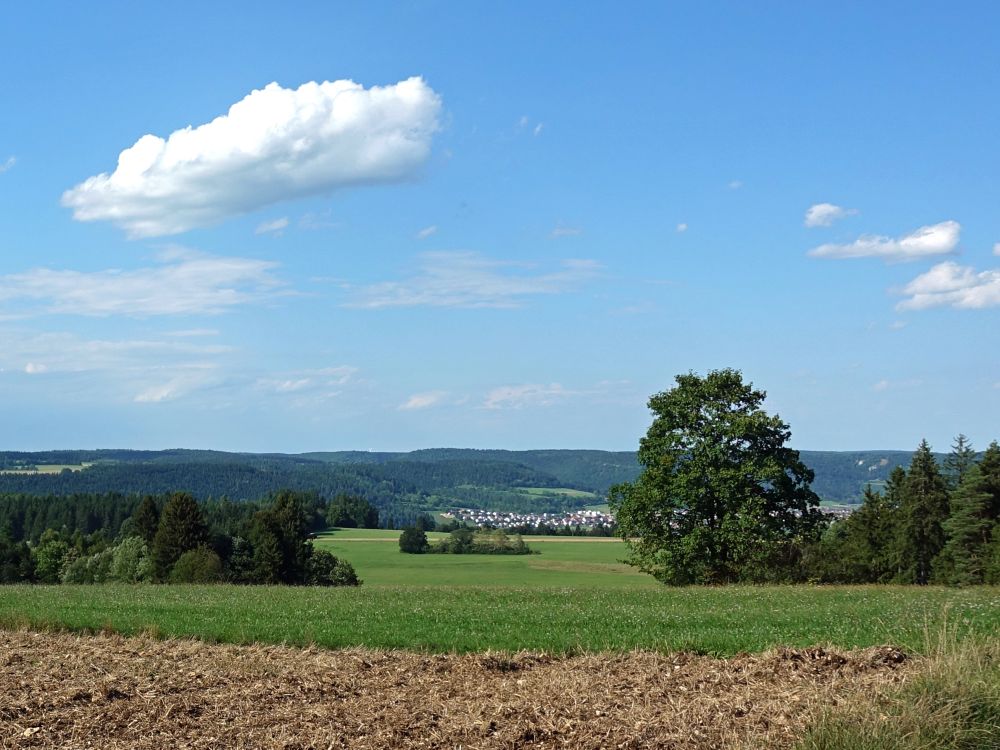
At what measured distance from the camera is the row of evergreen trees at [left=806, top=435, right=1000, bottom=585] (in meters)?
51.9

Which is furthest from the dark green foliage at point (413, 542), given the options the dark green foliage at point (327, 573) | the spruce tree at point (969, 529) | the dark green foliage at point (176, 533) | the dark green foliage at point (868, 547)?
the spruce tree at point (969, 529)

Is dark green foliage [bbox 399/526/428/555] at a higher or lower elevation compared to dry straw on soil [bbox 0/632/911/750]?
lower

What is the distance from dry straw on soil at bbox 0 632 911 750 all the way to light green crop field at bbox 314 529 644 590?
45.9 m

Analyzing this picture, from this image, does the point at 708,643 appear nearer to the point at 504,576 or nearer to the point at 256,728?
the point at 256,728

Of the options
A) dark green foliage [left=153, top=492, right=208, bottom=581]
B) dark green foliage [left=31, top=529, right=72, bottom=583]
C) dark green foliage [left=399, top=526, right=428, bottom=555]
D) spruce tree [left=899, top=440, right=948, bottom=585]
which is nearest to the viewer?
spruce tree [left=899, top=440, right=948, bottom=585]

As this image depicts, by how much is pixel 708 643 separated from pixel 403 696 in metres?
5.71

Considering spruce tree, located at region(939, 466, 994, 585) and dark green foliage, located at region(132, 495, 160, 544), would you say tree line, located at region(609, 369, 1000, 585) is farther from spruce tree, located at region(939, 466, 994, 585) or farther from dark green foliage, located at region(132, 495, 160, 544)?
dark green foliage, located at region(132, 495, 160, 544)

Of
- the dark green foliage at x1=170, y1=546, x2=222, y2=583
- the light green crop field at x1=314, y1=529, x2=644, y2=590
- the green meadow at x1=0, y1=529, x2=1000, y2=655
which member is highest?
the green meadow at x1=0, y1=529, x2=1000, y2=655

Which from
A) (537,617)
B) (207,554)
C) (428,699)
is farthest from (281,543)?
(428,699)

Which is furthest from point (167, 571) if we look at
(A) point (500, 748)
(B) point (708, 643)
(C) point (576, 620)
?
(A) point (500, 748)

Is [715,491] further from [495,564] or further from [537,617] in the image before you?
[495,564]

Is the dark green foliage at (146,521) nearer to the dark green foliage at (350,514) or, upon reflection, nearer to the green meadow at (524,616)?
the green meadow at (524,616)

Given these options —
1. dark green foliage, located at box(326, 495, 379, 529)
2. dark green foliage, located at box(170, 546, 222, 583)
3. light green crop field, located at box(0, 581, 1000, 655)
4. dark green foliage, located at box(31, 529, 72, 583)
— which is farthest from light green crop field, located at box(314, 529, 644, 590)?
light green crop field, located at box(0, 581, 1000, 655)

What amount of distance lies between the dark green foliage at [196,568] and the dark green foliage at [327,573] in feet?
26.7
